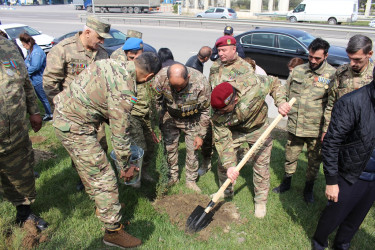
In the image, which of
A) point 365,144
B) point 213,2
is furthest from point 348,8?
point 365,144

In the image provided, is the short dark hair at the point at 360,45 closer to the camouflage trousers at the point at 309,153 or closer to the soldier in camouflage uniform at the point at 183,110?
the camouflage trousers at the point at 309,153

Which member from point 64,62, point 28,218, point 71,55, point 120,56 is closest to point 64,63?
point 64,62

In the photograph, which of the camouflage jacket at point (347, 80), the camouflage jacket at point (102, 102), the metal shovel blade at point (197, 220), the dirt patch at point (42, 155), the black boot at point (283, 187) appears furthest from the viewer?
the dirt patch at point (42, 155)

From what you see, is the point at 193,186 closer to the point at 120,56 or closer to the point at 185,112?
the point at 185,112

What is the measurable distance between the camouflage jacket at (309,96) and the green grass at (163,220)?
103 centimetres

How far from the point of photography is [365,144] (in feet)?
8.06

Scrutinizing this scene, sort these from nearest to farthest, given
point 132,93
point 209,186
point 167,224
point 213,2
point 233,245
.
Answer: point 132,93
point 233,245
point 167,224
point 209,186
point 213,2

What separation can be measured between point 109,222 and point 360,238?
2.80 metres

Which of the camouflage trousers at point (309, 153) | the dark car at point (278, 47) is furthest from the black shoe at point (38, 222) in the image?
the dark car at point (278, 47)

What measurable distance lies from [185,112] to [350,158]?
199 centimetres

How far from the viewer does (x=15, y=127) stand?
2.81m

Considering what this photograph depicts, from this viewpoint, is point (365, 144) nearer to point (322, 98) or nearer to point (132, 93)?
point (322, 98)

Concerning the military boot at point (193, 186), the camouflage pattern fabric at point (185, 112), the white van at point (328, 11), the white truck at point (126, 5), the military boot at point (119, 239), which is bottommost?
the military boot at point (193, 186)

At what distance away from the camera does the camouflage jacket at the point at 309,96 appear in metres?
3.62
